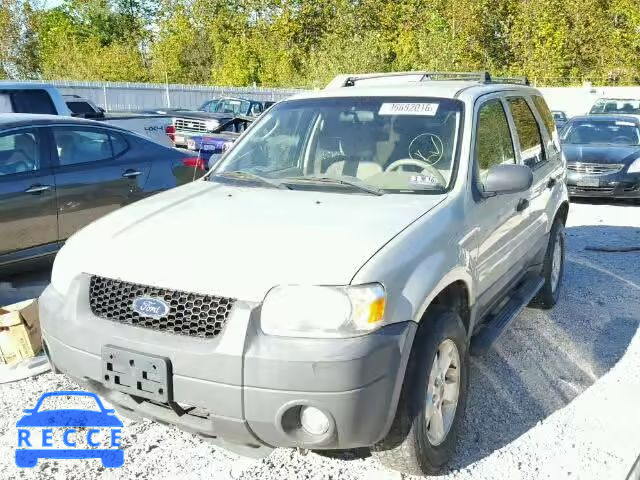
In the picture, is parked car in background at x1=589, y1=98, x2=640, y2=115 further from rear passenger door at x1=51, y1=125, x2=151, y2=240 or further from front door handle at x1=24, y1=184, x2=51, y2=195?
front door handle at x1=24, y1=184, x2=51, y2=195

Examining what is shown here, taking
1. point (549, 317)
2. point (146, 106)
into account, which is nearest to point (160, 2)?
point (146, 106)

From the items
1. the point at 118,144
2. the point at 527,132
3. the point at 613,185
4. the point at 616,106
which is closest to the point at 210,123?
the point at 613,185

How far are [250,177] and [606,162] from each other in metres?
8.50

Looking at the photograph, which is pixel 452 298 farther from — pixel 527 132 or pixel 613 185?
pixel 613 185

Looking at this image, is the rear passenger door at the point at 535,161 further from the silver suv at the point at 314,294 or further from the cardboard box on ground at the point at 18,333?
the cardboard box on ground at the point at 18,333

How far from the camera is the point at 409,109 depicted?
3797mm

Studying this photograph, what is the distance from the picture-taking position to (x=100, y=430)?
11.0 feet

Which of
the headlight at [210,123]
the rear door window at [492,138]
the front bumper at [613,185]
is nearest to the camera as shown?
the rear door window at [492,138]

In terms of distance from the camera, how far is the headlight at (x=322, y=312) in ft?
7.93

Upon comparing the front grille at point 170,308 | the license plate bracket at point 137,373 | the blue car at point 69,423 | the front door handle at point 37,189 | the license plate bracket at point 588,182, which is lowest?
the license plate bracket at point 588,182

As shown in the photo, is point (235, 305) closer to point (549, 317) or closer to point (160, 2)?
point (549, 317)

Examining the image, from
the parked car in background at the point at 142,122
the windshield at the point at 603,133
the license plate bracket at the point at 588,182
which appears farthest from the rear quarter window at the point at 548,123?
the parked car in background at the point at 142,122

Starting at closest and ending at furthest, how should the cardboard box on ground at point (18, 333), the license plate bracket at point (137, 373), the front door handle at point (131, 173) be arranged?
the license plate bracket at point (137, 373) → the cardboard box on ground at point (18, 333) → the front door handle at point (131, 173)

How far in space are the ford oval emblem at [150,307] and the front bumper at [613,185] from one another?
30.7 feet
